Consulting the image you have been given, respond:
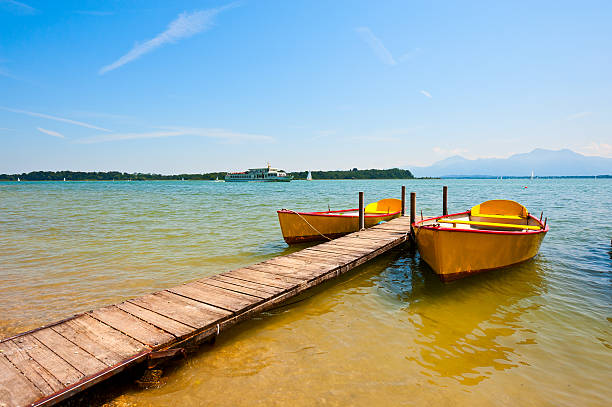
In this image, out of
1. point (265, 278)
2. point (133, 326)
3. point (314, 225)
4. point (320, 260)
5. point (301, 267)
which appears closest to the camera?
point (133, 326)

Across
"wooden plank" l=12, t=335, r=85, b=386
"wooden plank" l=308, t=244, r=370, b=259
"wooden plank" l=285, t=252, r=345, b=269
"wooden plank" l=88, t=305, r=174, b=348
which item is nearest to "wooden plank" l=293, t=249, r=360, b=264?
"wooden plank" l=285, t=252, r=345, b=269

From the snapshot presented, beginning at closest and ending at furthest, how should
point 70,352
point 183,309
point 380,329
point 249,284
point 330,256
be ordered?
point 70,352
point 183,309
point 380,329
point 249,284
point 330,256

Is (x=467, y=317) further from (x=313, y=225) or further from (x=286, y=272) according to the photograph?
(x=313, y=225)

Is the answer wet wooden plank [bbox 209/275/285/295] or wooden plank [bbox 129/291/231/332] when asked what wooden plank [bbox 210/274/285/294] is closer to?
wet wooden plank [bbox 209/275/285/295]

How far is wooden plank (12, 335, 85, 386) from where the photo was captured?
3.24 metres

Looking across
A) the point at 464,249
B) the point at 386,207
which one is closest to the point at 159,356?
the point at 464,249

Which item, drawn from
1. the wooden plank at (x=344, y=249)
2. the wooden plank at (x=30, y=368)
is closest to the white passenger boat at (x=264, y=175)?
the wooden plank at (x=344, y=249)

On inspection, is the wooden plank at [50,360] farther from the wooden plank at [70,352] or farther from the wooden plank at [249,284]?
the wooden plank at [249,284]

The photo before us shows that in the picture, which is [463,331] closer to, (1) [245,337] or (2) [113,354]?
(1) [245,337]

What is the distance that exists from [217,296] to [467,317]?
14.9ft

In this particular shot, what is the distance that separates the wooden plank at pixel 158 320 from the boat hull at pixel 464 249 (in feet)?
18.1

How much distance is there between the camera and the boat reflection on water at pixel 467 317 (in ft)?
14.4

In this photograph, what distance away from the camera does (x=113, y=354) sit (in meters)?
3.65

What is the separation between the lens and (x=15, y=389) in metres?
3.07
